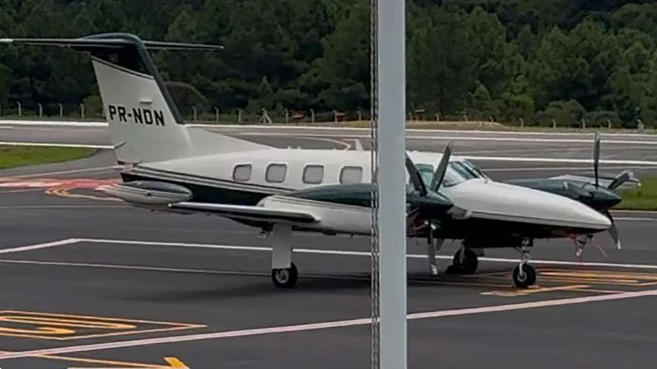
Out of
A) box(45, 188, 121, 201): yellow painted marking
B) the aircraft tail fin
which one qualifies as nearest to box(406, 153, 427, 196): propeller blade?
the aircraft tail fin

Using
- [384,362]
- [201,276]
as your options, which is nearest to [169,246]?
[201,276]

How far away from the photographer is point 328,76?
268 feet

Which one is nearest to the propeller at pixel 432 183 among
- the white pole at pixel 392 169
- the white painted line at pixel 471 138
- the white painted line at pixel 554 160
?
the white pole at pixel 392 169

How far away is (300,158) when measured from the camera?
71.1 ft

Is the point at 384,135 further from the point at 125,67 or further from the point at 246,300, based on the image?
the point at 125,67

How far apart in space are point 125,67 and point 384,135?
17702 mm

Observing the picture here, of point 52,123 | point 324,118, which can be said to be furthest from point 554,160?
point 52,123

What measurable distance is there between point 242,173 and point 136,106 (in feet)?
8.45

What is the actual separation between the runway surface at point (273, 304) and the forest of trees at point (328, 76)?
56185mm

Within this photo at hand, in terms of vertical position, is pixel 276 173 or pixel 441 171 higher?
pixel 441 171

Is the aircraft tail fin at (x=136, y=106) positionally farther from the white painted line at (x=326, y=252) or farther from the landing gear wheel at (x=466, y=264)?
the landing gear wheel at (x=466, y=264)

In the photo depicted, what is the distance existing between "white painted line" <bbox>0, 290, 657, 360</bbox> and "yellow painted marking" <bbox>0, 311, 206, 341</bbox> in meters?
0.67

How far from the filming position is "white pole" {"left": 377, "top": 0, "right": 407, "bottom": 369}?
5.85 meters

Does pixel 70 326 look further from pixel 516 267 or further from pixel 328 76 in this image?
pixel 328 76
